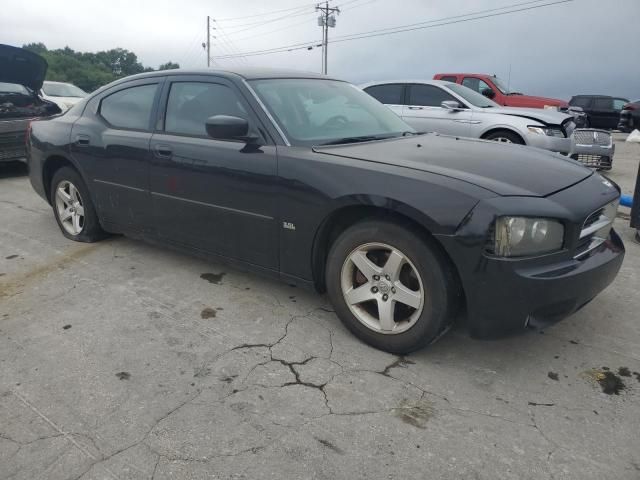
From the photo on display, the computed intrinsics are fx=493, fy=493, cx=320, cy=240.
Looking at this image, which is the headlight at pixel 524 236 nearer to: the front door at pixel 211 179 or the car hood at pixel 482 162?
the car hood at pixel 482 162

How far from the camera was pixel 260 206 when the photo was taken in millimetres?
3031

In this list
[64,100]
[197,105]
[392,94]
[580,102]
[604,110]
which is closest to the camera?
[197,105]

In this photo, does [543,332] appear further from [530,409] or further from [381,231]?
[381,231]

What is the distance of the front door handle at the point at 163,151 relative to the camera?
11.5 ft

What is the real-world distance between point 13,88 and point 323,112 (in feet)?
23.2

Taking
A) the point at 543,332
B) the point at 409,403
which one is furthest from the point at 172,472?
the point at 543,332

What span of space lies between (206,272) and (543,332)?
2444 mm

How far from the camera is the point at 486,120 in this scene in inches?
309

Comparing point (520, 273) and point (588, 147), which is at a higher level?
point (588, 147)

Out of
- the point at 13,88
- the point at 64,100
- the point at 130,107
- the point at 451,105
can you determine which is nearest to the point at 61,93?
the point at 64,100

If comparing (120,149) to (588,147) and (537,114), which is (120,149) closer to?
(537,114)

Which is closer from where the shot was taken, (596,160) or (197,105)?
(197,105)

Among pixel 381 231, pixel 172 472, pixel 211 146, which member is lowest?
pixel 172 472

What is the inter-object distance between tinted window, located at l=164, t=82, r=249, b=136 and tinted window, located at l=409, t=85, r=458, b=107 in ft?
19.2
